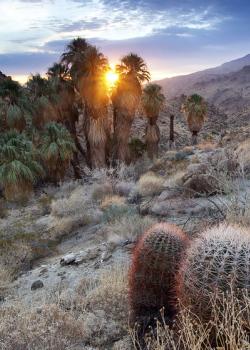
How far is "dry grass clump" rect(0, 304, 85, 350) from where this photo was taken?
548 cm

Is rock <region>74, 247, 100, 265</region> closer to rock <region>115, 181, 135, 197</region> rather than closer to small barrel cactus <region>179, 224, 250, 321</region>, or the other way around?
small barrel cactus <region>179, 224, 250, 321</region>

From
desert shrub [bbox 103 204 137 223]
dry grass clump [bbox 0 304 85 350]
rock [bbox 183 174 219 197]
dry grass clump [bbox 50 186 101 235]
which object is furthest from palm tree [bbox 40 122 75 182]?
dry grass clump [bbox 0 304 85 350]

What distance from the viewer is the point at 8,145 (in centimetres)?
2377

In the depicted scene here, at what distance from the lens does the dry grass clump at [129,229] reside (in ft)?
34.2

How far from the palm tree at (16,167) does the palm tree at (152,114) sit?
9548mm

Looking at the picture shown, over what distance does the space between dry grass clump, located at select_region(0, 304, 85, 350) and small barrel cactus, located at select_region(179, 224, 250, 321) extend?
190 cm

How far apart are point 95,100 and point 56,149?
12.0 feet

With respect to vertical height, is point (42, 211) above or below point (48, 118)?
below

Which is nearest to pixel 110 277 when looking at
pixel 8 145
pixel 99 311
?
pixel 99 311

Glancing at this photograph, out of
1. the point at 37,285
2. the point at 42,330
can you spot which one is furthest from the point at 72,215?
the point at 42,330

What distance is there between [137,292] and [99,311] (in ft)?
3.88

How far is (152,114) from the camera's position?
105 ft

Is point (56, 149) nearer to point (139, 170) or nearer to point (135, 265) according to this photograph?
point (139, 170)

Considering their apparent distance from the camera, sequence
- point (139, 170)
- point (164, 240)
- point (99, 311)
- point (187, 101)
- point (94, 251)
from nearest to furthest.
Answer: point (164, 240) → point (99, 311) → point (94, 251) → point (139, 170) → point (187, 101)
